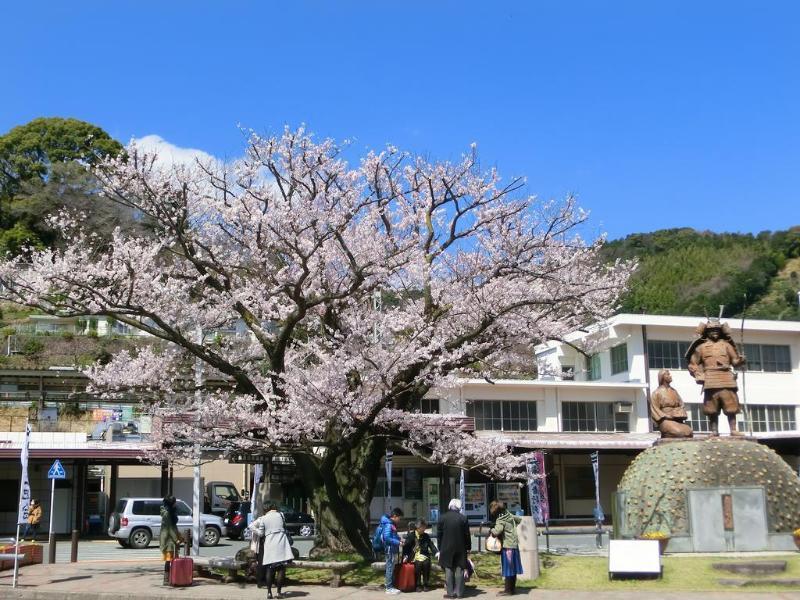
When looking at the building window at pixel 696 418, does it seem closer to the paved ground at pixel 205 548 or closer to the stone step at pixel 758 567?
the paved ground at pixel 205 548

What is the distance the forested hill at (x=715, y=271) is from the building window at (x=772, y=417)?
1299 inches

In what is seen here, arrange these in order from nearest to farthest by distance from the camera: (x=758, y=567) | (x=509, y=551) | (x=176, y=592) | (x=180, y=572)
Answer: (x=509, y=551)
(x=758, y=567)
(x=176, y=592)
(x=180, y=572)

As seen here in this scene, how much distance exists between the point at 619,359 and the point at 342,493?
27.3 m

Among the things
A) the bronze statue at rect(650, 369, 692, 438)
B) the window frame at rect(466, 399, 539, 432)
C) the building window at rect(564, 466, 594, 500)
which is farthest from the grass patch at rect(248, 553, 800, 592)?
the building window at rect(564, 466, 594, 500)

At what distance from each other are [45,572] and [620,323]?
28.8m

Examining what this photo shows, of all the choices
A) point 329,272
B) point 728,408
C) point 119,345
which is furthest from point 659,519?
point 119,345

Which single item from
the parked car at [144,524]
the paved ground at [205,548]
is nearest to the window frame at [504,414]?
the paved ground at [205,548]

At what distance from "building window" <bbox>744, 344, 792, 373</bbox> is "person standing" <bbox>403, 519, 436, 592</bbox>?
104 feet

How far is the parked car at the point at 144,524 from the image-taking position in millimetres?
28406

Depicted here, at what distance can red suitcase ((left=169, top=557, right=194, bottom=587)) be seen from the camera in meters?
16.1

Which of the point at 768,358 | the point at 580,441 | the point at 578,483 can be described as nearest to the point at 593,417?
the point at 578,483

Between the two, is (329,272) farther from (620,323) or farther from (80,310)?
(620,323)

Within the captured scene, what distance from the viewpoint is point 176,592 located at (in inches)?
608

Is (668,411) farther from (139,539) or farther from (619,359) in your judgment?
(619,359)
